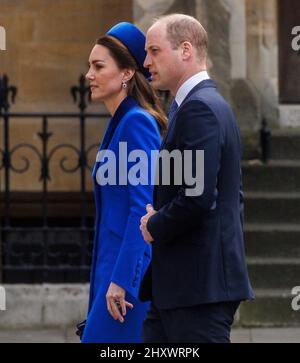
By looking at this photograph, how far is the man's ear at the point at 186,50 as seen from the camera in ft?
16.8

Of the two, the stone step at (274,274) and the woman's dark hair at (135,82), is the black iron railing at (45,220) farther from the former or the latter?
the woman's dark hair at (135,82)

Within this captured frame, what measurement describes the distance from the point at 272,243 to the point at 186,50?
4689 millimetres

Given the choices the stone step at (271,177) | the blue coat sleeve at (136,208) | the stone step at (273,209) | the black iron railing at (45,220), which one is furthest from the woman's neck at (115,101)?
the stone step at (271,177)

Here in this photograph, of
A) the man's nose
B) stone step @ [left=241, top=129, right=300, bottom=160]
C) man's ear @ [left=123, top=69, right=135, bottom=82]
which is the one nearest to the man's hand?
the man's nose

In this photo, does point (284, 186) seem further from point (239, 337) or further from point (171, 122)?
point (171, 122)

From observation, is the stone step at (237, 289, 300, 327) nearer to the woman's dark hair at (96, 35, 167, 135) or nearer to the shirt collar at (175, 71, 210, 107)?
the woman's dark hair at (96, 35, 167, 135)

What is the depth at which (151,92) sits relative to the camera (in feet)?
19.0

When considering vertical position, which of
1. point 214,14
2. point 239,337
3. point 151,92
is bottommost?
point 239,337

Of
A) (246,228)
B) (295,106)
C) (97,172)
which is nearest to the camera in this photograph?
(97,172)

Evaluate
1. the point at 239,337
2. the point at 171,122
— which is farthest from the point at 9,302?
the point at 171,122

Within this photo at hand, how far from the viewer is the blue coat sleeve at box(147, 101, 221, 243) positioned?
4.93 m

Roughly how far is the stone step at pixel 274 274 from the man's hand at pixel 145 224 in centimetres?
438
